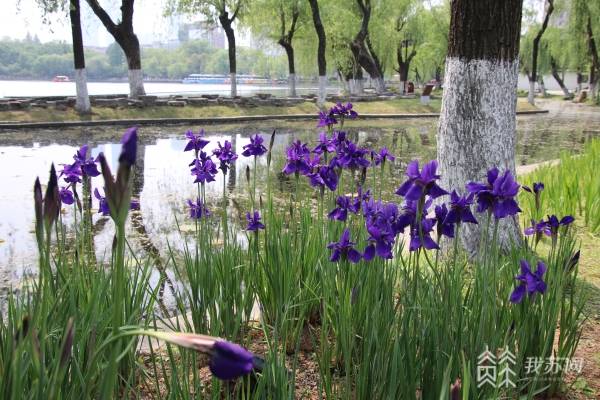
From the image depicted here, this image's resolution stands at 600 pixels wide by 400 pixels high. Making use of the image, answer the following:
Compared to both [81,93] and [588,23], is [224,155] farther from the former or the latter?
[588,23]

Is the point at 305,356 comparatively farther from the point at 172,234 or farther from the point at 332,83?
the point at 332,83

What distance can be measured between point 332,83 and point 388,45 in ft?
151

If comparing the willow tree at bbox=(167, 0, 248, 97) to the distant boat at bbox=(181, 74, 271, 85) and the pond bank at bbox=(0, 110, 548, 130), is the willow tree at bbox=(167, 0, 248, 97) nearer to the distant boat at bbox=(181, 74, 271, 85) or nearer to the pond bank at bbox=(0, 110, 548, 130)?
the pond bank at bbox=(0, 110, 548, 130)

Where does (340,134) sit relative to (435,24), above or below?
below

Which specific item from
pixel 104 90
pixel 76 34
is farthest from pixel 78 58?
pixel 104 90

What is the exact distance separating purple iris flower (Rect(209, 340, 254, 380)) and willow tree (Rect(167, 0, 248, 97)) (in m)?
21.9

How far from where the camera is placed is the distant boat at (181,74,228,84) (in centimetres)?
9488

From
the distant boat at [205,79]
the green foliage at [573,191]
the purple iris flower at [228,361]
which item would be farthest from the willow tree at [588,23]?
the distant boat at [205,79]

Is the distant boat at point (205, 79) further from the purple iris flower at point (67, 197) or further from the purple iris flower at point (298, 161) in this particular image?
the purple iris flower at point (298, 161)

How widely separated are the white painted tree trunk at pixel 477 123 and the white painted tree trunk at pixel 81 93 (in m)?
14.3

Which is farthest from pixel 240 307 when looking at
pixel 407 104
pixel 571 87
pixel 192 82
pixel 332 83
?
pixel 192 82

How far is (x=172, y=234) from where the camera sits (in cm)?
563

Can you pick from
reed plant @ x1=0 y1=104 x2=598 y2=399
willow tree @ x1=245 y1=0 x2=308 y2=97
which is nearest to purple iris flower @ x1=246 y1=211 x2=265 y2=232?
reed plant @ x1=0 y1=104 x2=598 y2=399

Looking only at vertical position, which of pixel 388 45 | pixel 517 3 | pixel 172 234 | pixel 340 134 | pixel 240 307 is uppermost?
pixel 388 45
